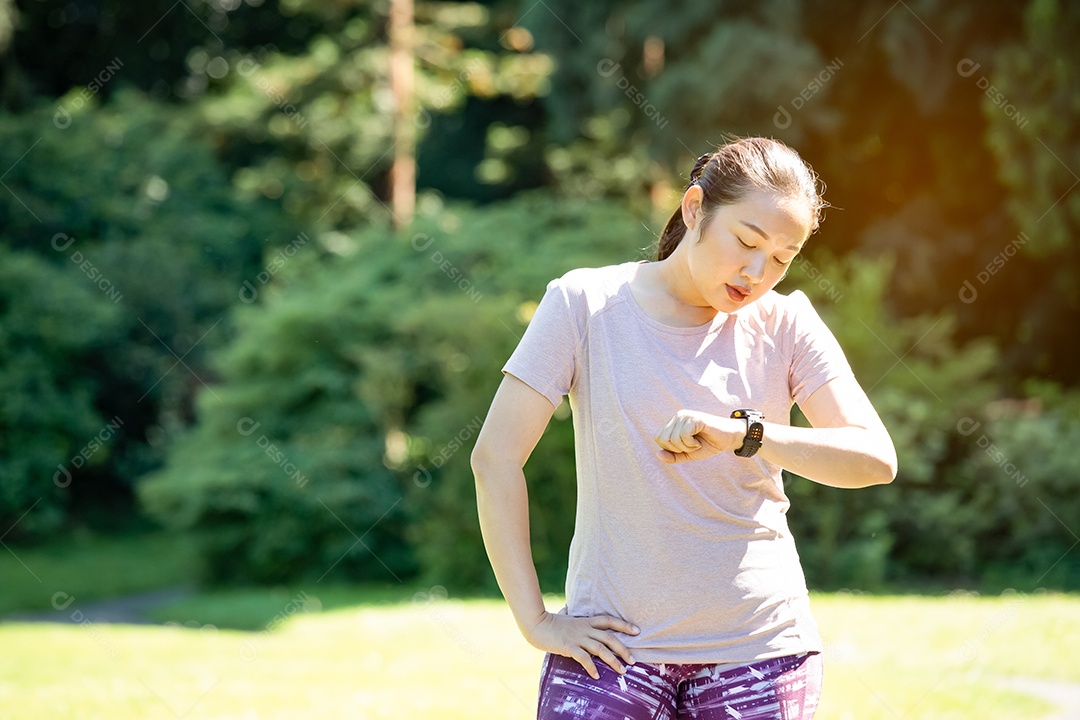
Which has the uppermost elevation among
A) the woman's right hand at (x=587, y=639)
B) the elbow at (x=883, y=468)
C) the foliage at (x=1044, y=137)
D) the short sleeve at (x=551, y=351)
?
the foliage at (x=1044, y=137)

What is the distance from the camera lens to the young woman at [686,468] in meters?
1.94

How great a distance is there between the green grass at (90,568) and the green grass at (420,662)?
12.5 ft

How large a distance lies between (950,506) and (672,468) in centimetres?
901

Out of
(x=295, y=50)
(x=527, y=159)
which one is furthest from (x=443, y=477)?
(x=295, y=50)

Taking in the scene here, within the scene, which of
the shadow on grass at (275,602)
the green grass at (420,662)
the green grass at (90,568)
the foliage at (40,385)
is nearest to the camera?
the green grass at (420,662)

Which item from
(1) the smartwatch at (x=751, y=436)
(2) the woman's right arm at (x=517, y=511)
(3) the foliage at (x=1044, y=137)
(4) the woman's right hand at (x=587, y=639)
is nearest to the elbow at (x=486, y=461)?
(2) the woman's right arm at (x=517, y=511)

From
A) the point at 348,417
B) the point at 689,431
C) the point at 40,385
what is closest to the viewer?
the point at 689,431

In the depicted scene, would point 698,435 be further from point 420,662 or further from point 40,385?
point 40,385

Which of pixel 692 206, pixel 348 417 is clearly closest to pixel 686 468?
pixel 692 206

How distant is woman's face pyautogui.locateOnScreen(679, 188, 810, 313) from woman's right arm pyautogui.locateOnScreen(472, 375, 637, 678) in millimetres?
366

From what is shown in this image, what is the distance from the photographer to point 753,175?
6.53 ft

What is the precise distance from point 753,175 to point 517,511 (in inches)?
28.5

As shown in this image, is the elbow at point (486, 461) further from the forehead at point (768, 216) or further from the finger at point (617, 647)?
the forehead at point (768, 216)

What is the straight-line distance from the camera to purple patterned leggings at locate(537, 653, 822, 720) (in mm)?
1916
